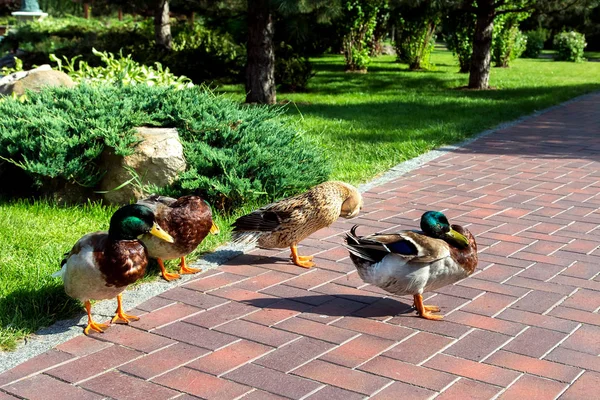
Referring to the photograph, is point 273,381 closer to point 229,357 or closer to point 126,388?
point 229,357

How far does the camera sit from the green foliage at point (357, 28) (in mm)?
18516

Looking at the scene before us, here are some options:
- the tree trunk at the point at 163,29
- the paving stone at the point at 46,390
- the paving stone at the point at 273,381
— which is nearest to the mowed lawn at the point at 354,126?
the paving stone at the point at 46,390

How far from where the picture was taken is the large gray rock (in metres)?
6.22

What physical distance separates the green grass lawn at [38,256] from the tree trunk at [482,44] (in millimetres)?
10327

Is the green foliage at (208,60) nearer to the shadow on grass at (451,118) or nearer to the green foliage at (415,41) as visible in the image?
the shadow on grass at (451,118)

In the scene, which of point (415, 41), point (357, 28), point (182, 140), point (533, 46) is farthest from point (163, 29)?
point (533, 46)

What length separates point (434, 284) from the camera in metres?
4.11

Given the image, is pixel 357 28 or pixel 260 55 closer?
pixel 260 55

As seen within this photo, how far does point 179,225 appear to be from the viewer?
Result: 4516 millimetres

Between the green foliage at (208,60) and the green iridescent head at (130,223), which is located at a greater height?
the green foliage at (208,60)

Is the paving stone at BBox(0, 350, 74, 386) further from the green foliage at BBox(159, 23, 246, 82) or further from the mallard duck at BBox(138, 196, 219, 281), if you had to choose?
the green foliage at BBox(159, 23, 246, 82)

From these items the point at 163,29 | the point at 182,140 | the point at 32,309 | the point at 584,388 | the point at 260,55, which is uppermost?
the point at 163,29

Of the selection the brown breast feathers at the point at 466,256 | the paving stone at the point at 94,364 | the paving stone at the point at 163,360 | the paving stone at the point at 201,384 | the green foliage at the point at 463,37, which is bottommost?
the paving stone at the point at 201,384

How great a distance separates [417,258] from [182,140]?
3.21 meters
